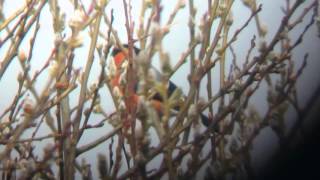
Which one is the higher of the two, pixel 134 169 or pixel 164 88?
pixel 164 88

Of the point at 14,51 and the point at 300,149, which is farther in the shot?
the point at 300,149

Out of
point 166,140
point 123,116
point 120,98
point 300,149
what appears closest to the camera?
point 166,140

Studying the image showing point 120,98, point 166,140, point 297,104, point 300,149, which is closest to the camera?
point 166,140

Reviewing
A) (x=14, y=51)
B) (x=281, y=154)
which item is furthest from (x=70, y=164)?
(x=281, y=154)

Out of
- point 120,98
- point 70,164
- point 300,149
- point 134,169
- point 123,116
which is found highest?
point 120,98

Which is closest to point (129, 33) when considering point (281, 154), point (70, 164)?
point (70, 164)

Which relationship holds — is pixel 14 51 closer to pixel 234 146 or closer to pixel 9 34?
pixel 9 34

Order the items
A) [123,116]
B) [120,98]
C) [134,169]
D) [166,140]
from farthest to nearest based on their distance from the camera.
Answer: [120,98] → [123,116] → [134,169] → [166,140]

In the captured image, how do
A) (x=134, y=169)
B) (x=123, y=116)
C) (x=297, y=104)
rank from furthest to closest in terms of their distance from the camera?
(x=297, y=104)
(x=123, y=116)
(x=134, y=169)

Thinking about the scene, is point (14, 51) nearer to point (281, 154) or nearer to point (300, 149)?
point (281, 154)
